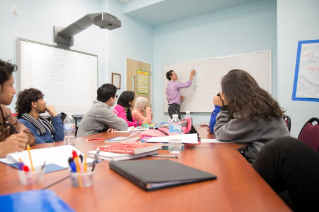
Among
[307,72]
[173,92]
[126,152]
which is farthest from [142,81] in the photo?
[126,152]

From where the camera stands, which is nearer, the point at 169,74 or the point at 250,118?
the point at 250,118

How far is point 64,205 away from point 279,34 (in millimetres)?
3475

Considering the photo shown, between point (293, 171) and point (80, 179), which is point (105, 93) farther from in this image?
point (293, 171)

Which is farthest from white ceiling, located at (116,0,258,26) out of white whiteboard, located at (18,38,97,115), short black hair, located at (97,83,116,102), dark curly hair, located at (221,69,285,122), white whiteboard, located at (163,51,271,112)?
dark curly hair, located at (221,69,285,122)

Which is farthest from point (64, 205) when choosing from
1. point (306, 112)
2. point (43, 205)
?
point (306, 112)

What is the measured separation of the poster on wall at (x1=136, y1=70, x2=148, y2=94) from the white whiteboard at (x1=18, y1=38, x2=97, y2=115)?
3.74 ft

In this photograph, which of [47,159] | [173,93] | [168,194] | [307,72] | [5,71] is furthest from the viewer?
[173,93]

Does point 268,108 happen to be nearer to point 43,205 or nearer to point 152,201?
point 152,201

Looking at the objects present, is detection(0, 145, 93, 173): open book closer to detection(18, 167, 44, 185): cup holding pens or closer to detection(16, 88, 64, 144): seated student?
detection(18, 167, 44, 185): cup holding pens

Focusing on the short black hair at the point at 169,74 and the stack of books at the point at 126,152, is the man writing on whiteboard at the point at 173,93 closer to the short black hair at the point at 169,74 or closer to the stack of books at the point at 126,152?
the short black hair at the point at 169,74

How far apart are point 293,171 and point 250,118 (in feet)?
1.87

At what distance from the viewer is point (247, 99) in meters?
1.35

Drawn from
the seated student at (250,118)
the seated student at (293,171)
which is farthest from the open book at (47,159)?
the seated student at (250,118)

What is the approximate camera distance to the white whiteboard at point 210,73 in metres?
4.02
